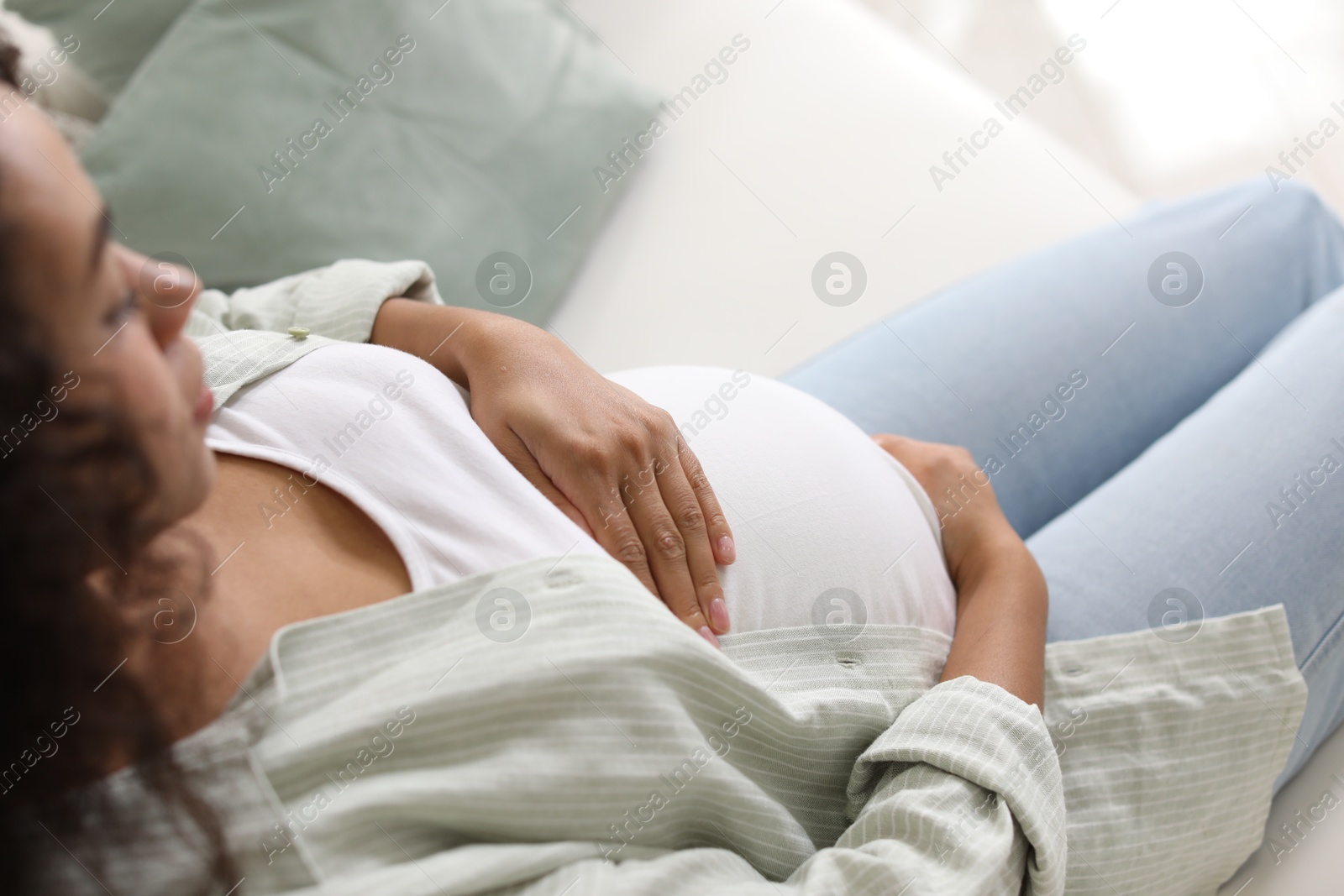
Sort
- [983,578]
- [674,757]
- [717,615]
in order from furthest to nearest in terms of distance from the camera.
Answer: [983,578] < [717,615] < [674,757]

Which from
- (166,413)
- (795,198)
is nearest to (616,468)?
(166,413)

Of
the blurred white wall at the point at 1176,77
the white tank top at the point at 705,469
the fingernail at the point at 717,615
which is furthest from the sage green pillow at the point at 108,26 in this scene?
the blurred white wall at the point at 1176,77

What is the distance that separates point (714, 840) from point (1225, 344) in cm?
81

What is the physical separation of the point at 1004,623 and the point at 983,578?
0.07 metres

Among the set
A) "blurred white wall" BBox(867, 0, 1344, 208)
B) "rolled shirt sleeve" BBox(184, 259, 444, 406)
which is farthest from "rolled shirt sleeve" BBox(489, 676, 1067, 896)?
"blurred white wall" BBox(867, 0, 1344, 208)

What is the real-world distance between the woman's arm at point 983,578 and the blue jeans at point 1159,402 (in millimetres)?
62

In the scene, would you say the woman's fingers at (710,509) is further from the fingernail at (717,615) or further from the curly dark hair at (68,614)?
the curly dark hair at (68,614)

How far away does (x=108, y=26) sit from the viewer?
49.5 inches

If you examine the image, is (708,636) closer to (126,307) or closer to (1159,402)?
(126,307)

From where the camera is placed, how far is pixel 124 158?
120cm

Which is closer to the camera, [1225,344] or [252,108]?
[1225,344]

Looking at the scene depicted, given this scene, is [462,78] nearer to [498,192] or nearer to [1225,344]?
[498,192]

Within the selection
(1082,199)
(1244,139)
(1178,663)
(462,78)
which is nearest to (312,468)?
(1178,663)

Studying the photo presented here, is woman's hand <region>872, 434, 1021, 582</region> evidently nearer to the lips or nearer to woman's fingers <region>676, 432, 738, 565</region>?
woman's fingers <region>676, 432, 738, 565</region>
